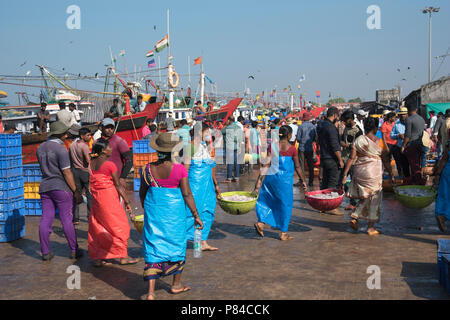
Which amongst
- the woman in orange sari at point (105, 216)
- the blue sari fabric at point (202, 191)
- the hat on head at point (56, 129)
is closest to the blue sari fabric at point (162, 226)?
the woman in orange sari at point (105, 216)

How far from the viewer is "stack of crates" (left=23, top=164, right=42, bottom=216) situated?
8180 millimetres

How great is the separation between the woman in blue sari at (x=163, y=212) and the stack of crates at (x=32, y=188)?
199 inches

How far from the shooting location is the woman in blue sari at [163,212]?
160 inches

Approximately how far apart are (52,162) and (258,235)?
3332 millimetres

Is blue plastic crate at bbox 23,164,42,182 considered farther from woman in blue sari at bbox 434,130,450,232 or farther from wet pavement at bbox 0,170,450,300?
woman in blue sari at bbox 434,130,450,232

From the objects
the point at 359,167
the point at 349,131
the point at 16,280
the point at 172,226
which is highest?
the point at 349,131

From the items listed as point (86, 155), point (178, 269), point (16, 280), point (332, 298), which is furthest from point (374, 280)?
point (86, 155)

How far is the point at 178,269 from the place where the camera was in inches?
164

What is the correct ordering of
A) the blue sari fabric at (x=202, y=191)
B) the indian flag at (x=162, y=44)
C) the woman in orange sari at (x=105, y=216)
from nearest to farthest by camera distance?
the woman in orange sari at (x=105, y=216) → the blue sari fabric at (x=202, y=191) → the indian flag at (x=162, y=44)

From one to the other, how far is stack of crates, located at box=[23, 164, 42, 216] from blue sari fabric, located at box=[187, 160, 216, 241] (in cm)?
415

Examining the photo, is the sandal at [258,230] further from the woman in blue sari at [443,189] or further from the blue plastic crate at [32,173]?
the blue plastic crate at [32,173]

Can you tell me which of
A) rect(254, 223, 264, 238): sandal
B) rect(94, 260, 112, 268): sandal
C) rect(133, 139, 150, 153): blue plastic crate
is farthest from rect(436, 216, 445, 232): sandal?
rect(133, 139, 150, 153): blue plastic crate

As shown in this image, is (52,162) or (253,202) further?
(253,202)

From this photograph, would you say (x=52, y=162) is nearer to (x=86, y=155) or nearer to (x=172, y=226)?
(x=86, y=155)
